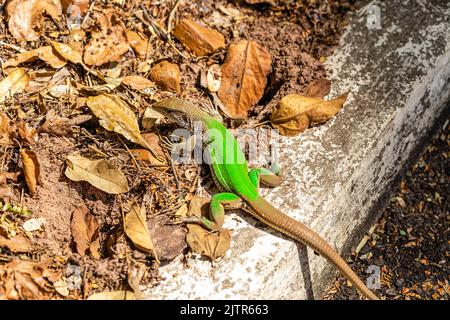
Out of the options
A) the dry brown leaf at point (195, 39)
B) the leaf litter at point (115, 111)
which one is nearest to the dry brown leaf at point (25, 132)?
the leaf litter at point (115, 111)

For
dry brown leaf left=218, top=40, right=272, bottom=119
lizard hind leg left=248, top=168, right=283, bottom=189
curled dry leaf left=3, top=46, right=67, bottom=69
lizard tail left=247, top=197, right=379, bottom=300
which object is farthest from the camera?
dry brown leaf left=218, top=40, right=272, bottom=119

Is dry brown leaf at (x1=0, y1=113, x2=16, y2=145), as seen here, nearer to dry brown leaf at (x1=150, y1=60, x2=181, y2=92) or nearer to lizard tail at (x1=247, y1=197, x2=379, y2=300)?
dry brown leaf at (x1=150, y1=60, x2=181, y2=92)

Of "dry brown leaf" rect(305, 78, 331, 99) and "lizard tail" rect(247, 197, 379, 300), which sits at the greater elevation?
"dry brown leaf" rect(305, 78, 331, 99)

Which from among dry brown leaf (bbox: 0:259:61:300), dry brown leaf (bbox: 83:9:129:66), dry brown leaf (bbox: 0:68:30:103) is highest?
dry brown leaf (bbox: 83:9:129:66)

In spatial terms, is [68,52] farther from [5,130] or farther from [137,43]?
[5,130]

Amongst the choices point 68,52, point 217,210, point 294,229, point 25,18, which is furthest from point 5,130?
point 294,229

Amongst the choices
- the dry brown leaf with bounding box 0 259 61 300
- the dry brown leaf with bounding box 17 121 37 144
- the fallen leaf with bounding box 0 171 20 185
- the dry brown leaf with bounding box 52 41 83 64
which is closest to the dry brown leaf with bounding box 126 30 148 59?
the dry brown leaf with bounding box 52 41 83 64

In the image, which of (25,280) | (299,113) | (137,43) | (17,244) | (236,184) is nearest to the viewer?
(25,280)
